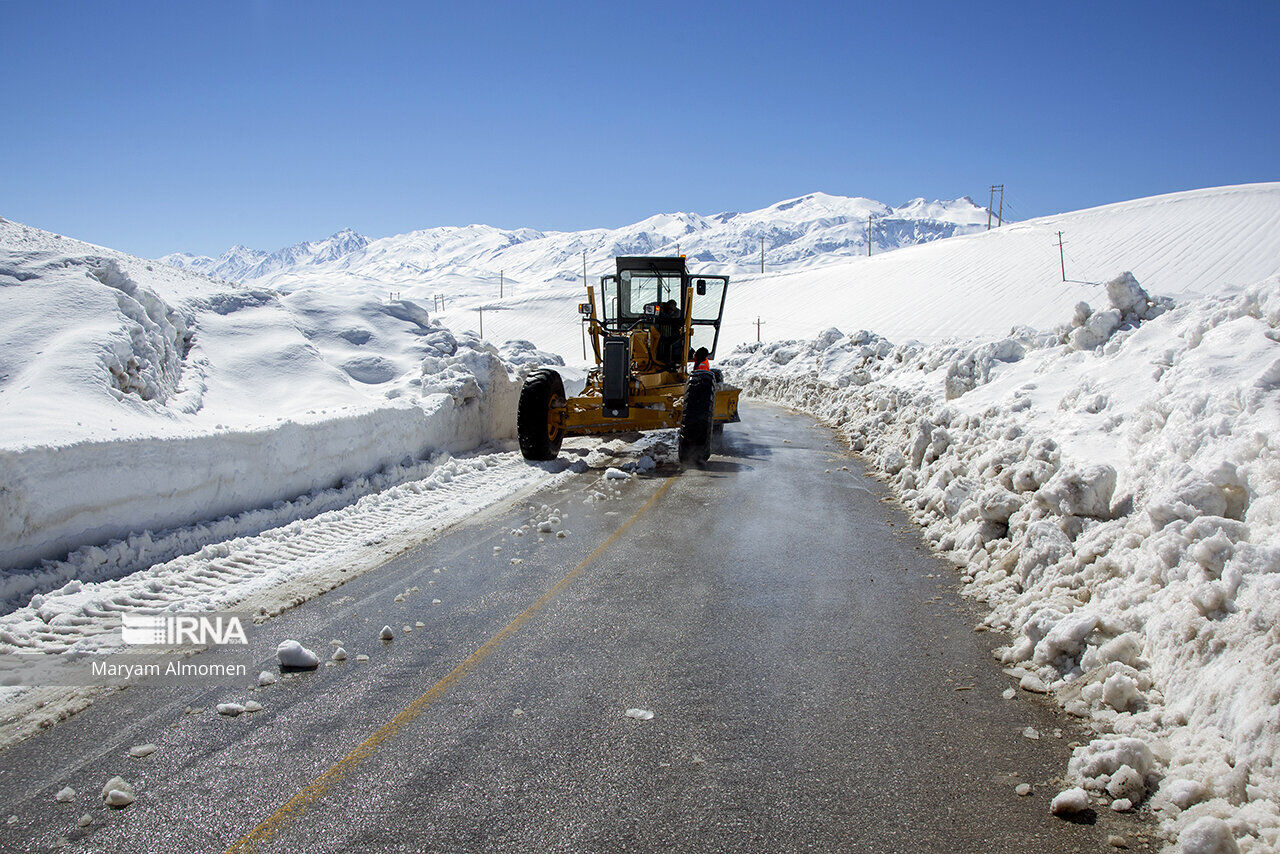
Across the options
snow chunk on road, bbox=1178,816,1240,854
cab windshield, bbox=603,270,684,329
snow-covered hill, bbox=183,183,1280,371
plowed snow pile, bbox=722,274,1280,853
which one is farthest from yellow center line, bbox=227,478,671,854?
snow-covered hill, bbox=183,183,1280,371

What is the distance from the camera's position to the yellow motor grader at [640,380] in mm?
11445

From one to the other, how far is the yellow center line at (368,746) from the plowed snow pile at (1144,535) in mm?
2974

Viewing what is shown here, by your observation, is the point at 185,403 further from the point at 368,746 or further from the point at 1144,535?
the point at 1144,535

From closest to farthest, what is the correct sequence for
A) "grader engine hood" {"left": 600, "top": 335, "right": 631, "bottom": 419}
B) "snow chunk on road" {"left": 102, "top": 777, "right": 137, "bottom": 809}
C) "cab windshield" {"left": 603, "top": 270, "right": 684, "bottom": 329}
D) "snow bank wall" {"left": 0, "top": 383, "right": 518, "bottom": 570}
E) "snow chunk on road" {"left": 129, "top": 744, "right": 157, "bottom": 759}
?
1. "snow chunk on road" {"left": 102, "top": 777, "right": 137, "bottom": 809}
2. "snow chunk on road" {"left": 129, "top": 744, "right": 157, "bottom": 759}
3. "snow bank wall" {"left": 0, "top": 383, "right": 518, "bottom": 570}
4. "grader engine hood" {"left": 600, "top": 335, "right": 631, "bottom": 419}
5. "cab windshield" {"left": 603, "top": 270, "right": 684, "bottom": 329}

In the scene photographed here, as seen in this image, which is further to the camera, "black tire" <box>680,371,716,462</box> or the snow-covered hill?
the snow-covered hill

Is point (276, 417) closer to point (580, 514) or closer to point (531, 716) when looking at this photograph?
point (580, 514)

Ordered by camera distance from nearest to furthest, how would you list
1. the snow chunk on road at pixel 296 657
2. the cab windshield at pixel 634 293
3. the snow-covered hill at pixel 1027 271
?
1. the snow chunk on road at pixel 296 657
2. the cab windshield at pixel 634 293
3. the snow-covered hill at pixel 1027 271

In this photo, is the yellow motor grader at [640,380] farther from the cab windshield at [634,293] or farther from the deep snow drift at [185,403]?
the deep snow drift at [185,403]

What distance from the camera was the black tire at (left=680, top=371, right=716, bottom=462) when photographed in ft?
36.5

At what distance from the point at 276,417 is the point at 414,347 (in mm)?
5101

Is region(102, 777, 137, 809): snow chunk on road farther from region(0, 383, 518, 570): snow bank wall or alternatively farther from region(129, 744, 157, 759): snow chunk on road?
region(0, 383, 518, 570): snow bank wall

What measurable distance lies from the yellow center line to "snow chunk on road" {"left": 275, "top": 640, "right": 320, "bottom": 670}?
79 cm

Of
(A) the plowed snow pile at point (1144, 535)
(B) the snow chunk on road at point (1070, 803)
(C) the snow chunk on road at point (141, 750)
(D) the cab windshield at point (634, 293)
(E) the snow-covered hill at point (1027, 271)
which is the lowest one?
(B) the snow chunk on road at point (1070, 803)

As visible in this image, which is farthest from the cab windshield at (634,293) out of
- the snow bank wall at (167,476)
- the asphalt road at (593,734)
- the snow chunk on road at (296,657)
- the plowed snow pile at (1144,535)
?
the snow chunk on road at (296,657)
